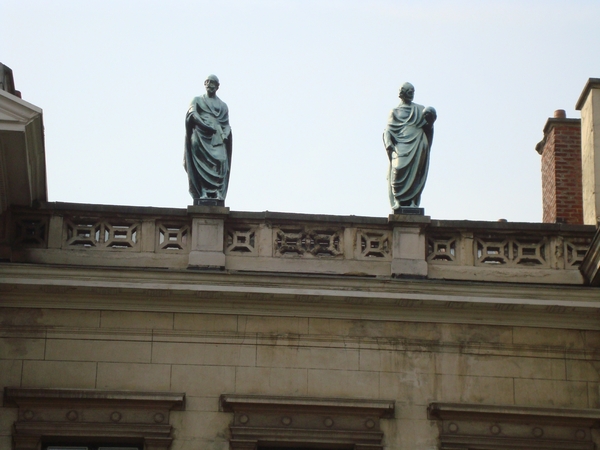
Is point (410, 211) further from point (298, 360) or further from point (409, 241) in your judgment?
point (298, 360)

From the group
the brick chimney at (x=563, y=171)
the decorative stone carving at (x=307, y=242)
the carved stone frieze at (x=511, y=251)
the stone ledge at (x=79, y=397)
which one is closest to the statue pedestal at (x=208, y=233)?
the decorative stone carving at (x=307, y=242)

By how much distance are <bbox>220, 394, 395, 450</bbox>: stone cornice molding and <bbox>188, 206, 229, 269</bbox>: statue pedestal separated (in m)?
1.94

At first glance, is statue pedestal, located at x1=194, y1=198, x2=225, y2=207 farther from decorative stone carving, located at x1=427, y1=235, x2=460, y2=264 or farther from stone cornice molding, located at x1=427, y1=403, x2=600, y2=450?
stone cornice molding, located at x1=427, y1=403, x2=600, y2=450

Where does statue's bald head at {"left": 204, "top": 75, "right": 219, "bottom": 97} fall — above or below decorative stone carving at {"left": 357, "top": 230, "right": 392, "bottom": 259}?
above

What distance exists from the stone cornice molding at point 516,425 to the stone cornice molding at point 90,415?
3.42 meters

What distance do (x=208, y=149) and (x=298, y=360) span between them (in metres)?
3.24

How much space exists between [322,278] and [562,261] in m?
3.36

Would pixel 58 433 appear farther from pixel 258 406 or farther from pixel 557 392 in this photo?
pixel 557 392

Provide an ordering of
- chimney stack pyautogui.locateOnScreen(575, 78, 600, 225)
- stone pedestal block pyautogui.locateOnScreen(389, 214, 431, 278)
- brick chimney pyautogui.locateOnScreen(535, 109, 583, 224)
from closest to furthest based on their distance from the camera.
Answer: stone pedestal block pyautogui.locateOnScreen(389, 214, 431, 278)
chimney stack pyautogui.locateOnScreen(575, 78, 600, 225)
brick chimney pyautogui.locateOnScreen(535, 109, 583, 224)

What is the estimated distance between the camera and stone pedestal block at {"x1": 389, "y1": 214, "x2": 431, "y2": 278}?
19812 millimetres

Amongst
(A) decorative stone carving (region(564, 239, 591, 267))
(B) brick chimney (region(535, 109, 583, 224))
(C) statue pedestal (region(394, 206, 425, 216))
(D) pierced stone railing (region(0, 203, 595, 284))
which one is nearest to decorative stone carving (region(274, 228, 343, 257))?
(D) pierced stone railing (region(0, 203, 595, 284))

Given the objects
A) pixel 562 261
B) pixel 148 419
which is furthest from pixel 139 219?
pixel 562 261

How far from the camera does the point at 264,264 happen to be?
19797 millimetres

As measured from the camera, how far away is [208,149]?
802 inches
